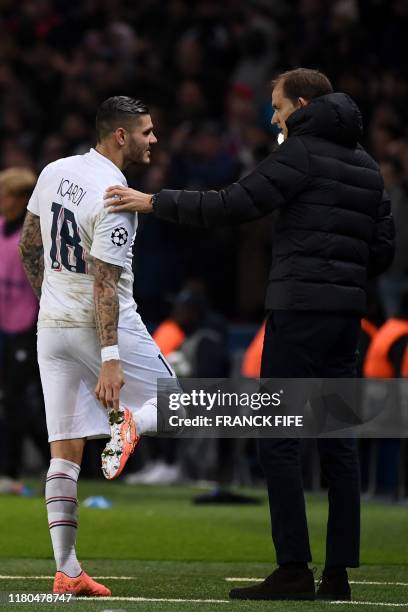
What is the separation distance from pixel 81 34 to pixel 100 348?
13690 mm

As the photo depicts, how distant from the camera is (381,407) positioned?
489 inches

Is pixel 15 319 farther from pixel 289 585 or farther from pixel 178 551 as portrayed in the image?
pixel 289 585

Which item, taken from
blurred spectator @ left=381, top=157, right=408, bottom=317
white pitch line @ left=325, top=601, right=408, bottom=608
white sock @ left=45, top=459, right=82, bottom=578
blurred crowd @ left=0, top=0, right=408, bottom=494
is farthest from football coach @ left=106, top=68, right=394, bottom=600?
blurred spectator @ left=381, top=157, right=408, bottom=317

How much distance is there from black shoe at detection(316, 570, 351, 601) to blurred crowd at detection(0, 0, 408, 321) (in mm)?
7591

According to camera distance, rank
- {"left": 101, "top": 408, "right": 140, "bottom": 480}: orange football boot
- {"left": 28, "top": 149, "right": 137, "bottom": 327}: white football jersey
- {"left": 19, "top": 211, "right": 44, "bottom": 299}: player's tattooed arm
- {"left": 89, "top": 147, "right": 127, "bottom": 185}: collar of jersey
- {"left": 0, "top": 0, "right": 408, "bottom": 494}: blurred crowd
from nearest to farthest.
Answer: {"left": 101, "top": 408, "right": 140, "bottom": 480}: orange football boot → {"left": 28, "top": 149, "right": 137, "bottom": 327}: white football jersey → {"left": 89, "top": 147, "right": 127, "bottom": 185}: collar of jersey → {"left": 19, "top": 211, "right": 44, "bottom": 299}: player's tattooed arm → {"left": 0, "top": 0, "right": 408, "bottom": 494}: blurred crowd

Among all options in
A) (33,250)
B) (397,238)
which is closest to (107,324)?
(33,250)

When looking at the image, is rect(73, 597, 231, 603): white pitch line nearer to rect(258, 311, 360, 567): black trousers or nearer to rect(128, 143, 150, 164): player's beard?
rect(258, 311, 360, 567): black trousers

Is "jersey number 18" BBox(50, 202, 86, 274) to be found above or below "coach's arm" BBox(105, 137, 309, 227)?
below

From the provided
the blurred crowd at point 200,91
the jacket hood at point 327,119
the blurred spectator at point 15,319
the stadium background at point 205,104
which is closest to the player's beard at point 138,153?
the jacket hood at point 327,119

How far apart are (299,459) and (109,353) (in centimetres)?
94

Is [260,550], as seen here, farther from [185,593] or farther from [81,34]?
[81,34]

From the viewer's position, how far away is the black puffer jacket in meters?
6.72

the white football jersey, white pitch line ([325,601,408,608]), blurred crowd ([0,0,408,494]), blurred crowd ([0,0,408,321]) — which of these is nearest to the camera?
white pitch line ([325,601,408,608])

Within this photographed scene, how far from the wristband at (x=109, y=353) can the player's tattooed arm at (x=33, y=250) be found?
69 cm
